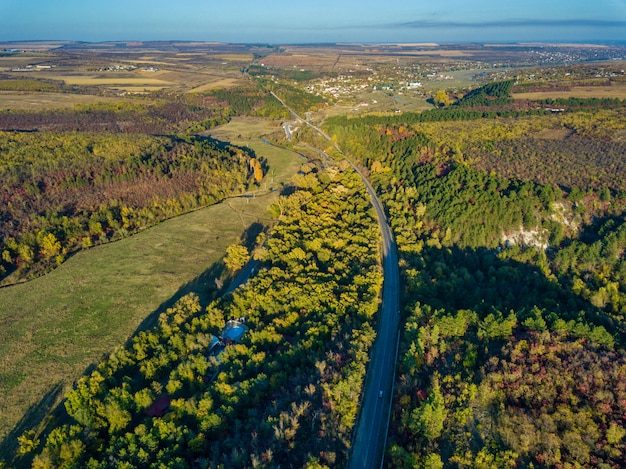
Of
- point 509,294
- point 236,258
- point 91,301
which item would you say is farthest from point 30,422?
point 509,294

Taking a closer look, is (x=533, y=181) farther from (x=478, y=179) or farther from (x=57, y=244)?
(x=57, y=244)

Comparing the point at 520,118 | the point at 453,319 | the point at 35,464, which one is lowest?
the point at 35,464

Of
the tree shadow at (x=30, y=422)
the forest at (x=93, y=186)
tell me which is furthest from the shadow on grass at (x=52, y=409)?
the forest at (x=93, y=186)

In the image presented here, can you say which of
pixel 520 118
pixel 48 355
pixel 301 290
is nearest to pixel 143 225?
pixel 48 355

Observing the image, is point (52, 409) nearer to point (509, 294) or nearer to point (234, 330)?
point (234, 330)

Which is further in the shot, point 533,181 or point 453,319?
point 533,181

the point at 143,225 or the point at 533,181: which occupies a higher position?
the point at 533,181

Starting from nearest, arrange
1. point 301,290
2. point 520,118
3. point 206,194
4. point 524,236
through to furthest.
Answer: point 301,290, point 524,236, point 206,194, point 520,118

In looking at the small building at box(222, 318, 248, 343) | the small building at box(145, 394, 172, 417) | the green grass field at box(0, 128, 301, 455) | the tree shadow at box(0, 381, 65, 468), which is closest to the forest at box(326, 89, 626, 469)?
the small building at box(222, 318, 248, 343)
